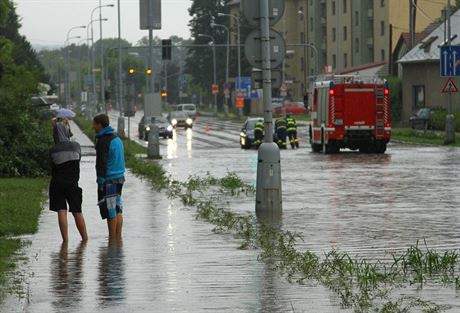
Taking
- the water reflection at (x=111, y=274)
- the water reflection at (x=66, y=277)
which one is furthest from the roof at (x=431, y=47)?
the water reflection at (x=66, y=277)

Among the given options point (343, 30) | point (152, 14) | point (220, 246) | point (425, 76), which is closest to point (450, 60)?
point (152, 14)

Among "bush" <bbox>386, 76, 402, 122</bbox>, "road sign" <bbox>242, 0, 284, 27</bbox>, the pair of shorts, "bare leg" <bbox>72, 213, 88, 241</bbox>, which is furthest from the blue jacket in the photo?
"bush" <bbox>386, 76, 402, 122</bbox>

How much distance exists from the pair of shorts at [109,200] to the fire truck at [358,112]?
3062cm

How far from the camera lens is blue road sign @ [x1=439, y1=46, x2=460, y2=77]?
51.9 metres

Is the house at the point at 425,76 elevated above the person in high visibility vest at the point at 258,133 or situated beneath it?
elevated above

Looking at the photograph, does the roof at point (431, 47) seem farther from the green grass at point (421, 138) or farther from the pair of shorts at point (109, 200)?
the pair of shorts at point (109, 200)

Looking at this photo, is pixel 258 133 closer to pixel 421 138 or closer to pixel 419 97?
pixel 421 138

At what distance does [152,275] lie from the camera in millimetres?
14164

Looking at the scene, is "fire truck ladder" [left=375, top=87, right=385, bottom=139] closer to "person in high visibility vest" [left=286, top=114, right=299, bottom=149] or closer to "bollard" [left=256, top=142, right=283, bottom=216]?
"person in high visibility vest" [left=286, top=114, right=299, bottom=149]

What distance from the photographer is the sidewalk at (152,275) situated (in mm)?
11914

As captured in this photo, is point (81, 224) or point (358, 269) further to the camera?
point (81, 224)

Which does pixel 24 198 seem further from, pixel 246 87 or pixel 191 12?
pixel 191 12

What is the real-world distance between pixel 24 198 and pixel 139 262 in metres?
10.5

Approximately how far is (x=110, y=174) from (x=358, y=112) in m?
30.8
